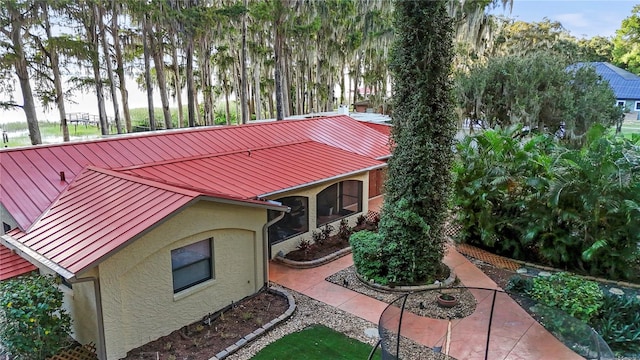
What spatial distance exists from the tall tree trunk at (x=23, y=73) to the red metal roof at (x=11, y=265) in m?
12.0

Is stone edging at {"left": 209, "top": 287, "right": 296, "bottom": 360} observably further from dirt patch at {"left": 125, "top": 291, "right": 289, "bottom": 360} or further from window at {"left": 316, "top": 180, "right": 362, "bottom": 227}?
window at {"left": 316, "top": 180, "right": 362, "bottom": 227}

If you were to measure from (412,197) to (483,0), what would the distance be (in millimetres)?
20438

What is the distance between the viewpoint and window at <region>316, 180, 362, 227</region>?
12.5m

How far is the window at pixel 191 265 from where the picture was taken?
7.75 metres

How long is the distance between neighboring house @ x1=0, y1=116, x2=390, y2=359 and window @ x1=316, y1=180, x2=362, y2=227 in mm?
45

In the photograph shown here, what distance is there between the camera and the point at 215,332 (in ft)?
25.2

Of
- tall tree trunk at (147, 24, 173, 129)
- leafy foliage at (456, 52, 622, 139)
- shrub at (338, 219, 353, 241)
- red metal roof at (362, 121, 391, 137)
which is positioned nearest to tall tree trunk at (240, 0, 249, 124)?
tall tree trunk at (147, 24, 173, 129)

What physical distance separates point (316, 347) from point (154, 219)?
357 cm

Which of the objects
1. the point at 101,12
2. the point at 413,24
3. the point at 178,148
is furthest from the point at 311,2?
the point at 413,24

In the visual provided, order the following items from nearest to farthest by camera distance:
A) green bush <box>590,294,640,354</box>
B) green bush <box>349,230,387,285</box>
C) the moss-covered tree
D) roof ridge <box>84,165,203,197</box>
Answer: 1. green bush <box>590,294,640,354</box>
2. roof ridge <box>84,165,203,197</box>
3. the moss-covered tree
4. green bush <box>349,230,387,285</box>

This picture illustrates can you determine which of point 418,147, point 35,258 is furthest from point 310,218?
point 35,258

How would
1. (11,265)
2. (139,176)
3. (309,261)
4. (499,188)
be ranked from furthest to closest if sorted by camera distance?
(499,188), (309,261), (139,176), (11,265)

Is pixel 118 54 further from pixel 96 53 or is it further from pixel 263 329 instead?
pixel 263 329

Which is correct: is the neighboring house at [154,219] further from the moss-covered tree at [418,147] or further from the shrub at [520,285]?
the shrub at [520,285]
